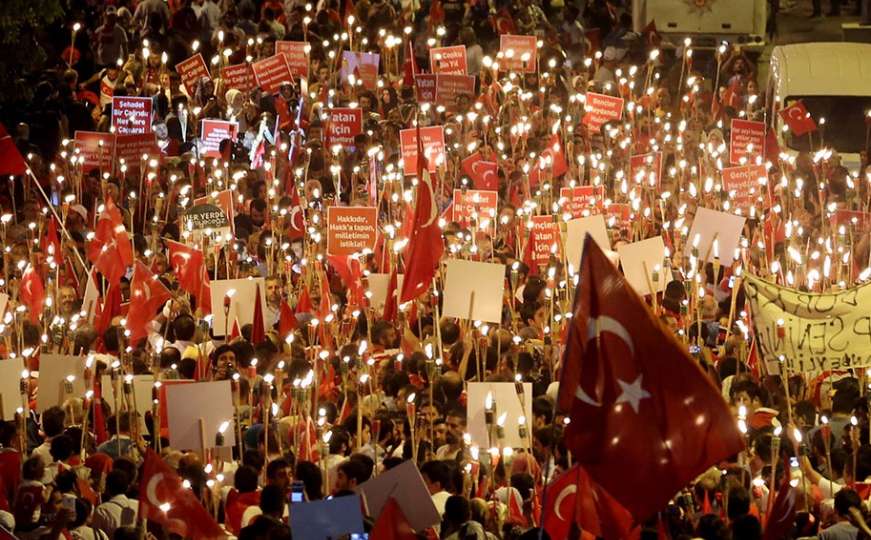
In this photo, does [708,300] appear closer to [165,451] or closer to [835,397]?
[835,397]

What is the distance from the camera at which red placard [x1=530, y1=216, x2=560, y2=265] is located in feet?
52.6

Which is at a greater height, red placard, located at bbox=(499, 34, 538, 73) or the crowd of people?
red placard, located at bbox=(499, 34, 538, 73)

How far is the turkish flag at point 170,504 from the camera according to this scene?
9562 mm

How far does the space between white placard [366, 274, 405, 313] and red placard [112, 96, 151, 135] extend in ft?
18.3

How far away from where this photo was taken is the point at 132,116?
773 inches

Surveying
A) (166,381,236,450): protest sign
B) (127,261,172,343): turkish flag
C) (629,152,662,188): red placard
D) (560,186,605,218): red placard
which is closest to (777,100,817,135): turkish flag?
(629,152,662,188): red placard

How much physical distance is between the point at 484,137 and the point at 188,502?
34.7 ft

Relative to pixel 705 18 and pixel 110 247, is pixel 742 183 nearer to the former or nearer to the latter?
pixel 110 247

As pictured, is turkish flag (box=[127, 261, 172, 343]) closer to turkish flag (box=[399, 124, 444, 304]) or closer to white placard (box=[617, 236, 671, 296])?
turkish flag (box=[399, 124, 444, 304])

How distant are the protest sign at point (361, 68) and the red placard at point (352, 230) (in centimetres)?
653

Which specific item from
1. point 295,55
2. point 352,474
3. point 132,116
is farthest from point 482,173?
point 352,474

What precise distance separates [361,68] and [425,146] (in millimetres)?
3709

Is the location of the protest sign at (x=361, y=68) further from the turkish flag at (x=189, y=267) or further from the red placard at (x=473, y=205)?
the turkish flag at (x=189, y=267)

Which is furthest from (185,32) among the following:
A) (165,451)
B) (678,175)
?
(165,451)
